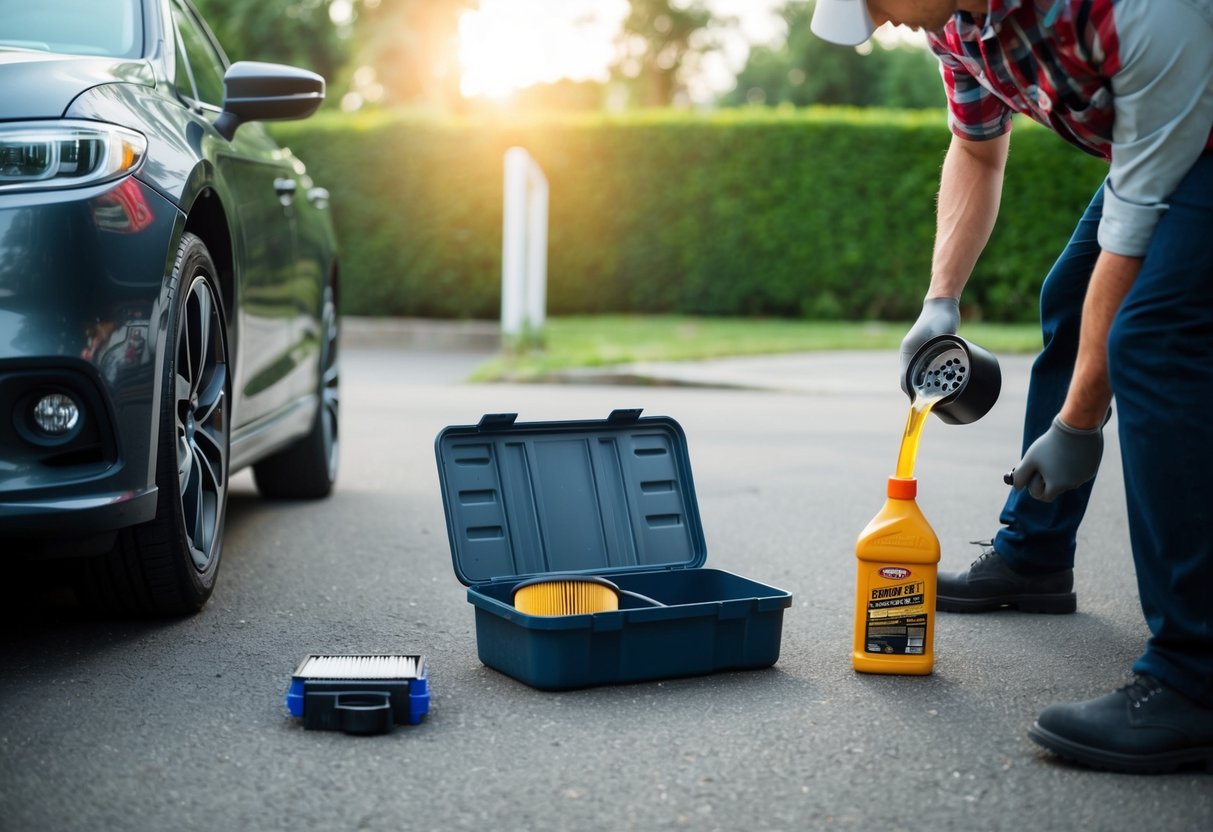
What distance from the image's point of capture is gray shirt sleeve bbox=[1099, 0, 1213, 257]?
7.35ft

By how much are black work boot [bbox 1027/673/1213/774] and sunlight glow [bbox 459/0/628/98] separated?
91.6 ft

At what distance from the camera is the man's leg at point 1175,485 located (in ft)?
7.63

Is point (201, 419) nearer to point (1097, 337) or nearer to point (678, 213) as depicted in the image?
point (1097, 337)

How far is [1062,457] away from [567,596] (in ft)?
3.43

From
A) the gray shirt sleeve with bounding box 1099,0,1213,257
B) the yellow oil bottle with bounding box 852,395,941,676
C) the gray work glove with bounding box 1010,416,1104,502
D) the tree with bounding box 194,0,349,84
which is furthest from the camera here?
the tree with bounding box 194,0,349,84

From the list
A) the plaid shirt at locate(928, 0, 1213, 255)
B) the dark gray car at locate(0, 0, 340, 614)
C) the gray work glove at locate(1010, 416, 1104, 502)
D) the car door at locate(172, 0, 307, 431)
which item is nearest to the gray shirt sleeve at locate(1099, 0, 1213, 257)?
the plaid shirt at locate(928, 0, 1213, 255)

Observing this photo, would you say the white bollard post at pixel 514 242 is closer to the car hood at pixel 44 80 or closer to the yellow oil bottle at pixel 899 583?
the car hood at pixel 44 80

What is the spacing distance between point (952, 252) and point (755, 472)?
2706 millimetres

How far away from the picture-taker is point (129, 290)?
273cm

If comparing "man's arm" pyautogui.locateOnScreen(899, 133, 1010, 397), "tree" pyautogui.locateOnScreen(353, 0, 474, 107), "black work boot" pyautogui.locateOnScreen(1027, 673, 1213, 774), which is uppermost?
"tree" pyautogui.locateOnScreen(353, 0, 474, 107)

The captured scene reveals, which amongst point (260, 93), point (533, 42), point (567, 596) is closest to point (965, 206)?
point (567, 596)

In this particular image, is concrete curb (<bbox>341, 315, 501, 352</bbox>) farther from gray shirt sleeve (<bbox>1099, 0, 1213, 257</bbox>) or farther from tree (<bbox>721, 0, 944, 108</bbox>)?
tree (<bbox>721, 0, 944, 108</bbox>)

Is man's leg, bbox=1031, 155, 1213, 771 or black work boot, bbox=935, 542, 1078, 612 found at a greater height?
man's leg, bbox=1031, 155, 1213, 771

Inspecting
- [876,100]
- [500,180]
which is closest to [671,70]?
[876,100]
